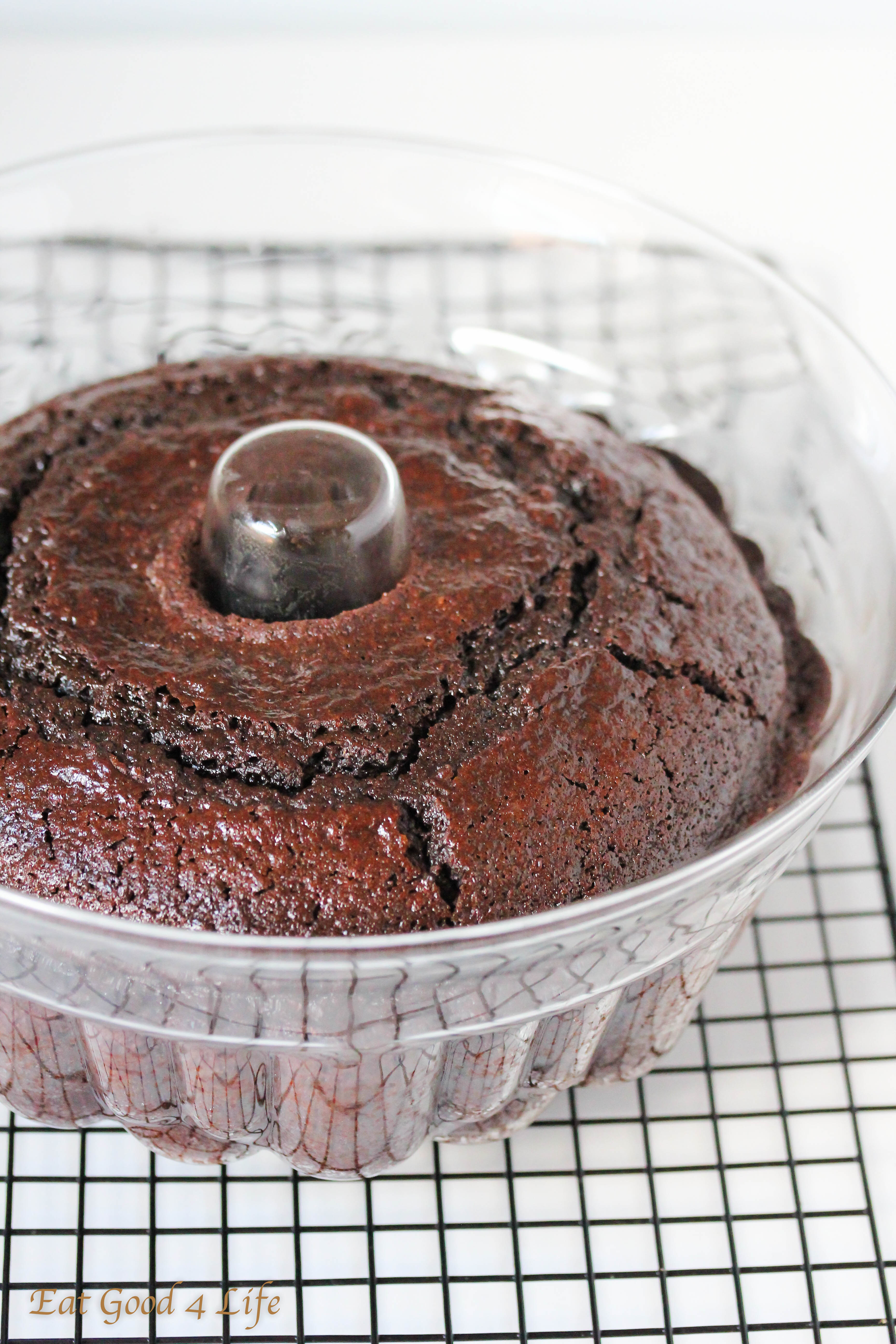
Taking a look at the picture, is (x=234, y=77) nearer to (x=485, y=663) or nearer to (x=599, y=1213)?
(x=485, y=663)

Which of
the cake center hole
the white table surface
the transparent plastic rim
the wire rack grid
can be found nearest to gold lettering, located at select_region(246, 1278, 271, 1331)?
the wire rack grid

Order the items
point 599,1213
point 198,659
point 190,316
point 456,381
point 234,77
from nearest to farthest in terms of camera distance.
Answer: point 198,659 < point 599,1213 < point 456,381 < point 190,316 < point 234,77

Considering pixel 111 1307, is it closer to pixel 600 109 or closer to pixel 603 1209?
pixel 603 1209

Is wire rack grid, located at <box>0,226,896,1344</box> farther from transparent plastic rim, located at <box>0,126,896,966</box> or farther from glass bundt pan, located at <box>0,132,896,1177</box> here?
transparent plastic rim, located at <box>0,126,896,966</box>

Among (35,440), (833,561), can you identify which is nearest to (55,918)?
(35,440)

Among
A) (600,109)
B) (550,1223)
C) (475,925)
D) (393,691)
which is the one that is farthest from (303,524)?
(600,109)

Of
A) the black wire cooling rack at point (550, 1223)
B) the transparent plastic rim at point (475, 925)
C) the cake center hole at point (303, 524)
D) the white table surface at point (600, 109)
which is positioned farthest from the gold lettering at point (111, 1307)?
the white table surface at point (600, 109)
